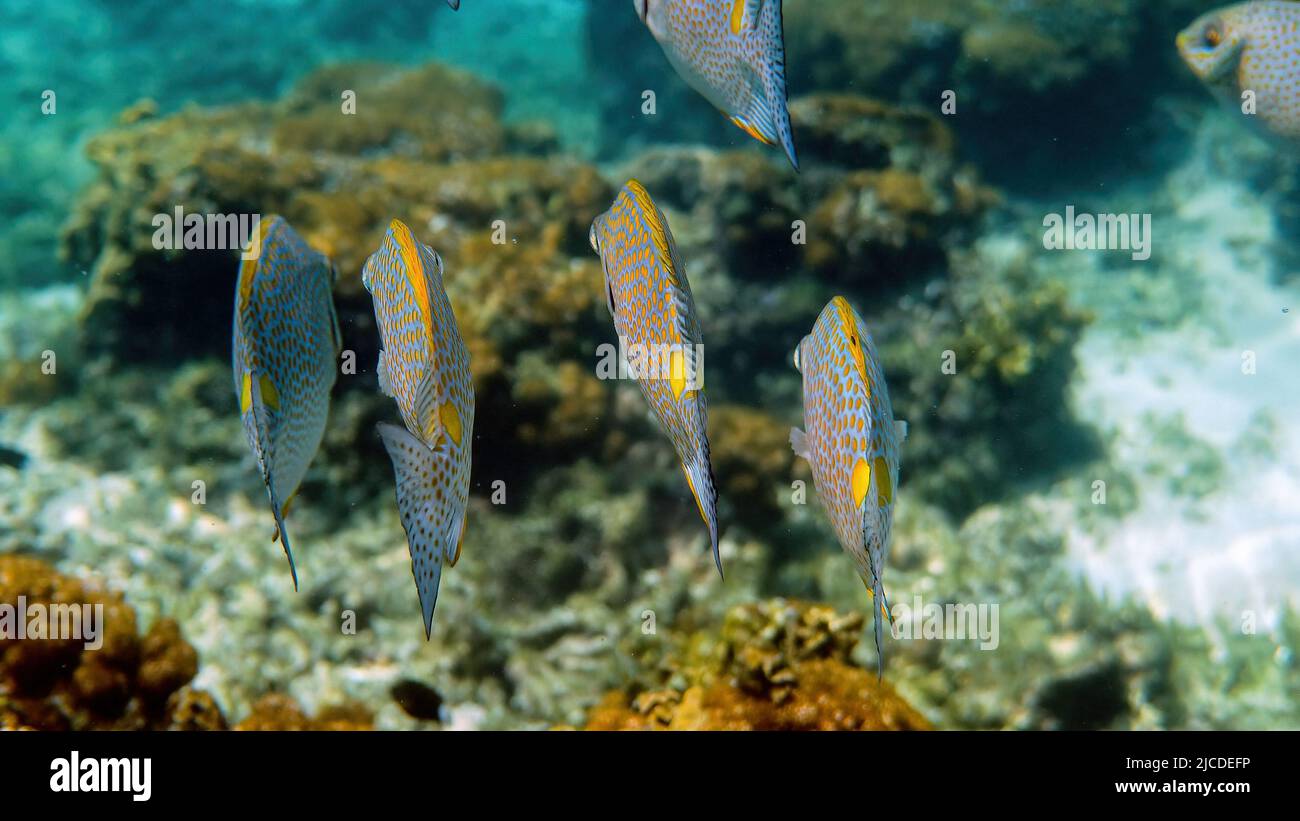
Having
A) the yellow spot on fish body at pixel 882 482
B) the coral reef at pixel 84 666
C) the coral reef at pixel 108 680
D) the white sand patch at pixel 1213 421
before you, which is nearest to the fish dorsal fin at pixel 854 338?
the yellow spot on fish body at pixel 882 482

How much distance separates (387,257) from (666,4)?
93 centimetres

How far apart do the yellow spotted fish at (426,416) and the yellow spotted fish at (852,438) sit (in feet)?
2.65

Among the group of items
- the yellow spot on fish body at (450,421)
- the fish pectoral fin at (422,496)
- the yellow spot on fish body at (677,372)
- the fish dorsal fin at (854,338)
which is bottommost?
the fish pectoral fin at (422,496)

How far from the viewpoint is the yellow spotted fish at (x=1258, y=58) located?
12.6 feet

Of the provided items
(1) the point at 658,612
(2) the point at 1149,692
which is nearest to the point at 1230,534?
(2) the point at 1149,692

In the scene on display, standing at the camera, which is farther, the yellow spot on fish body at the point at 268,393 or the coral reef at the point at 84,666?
the coral reef at the point at 84,666

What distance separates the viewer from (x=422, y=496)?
141 centimetres

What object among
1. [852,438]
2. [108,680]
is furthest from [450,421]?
[108,680]

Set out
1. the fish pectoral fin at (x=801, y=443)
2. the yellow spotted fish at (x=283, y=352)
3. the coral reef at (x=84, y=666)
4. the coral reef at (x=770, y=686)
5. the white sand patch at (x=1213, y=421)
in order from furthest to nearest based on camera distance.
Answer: the white sand patch at (x=1213, y=421) < the coral reef at (x=84, y=666) < the coral reef at (x=770, y=686) < the fish pectoral fin at (x=801, y=443) < the yellow spotted fish at (x=283, y=352)

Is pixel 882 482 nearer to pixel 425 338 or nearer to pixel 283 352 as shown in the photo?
pixel 425 338

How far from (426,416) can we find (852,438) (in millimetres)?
888

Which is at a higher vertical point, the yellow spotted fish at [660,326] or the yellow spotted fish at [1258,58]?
the yellow spotted fish at [1258,58]

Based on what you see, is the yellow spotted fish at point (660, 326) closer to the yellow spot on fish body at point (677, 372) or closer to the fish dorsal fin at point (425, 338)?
the yellow spot on fish body at point (677, 372)
